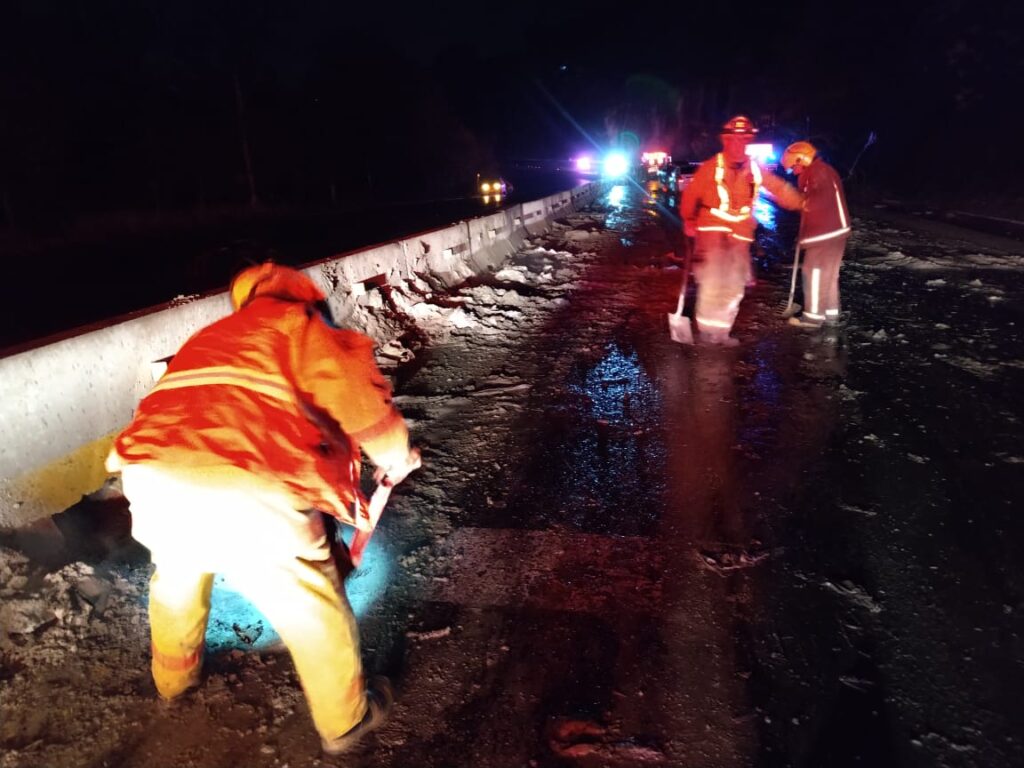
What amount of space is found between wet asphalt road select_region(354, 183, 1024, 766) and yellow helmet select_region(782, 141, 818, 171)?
88.9 inches

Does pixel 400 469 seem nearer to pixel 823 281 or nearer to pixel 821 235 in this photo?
pixel 823 281

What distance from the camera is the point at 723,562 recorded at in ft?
9.86

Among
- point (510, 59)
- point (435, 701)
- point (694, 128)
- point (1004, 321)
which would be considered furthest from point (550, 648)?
point (510, 59)

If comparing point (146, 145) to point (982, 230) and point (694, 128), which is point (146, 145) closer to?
point (982, 230)

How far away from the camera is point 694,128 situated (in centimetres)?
6088

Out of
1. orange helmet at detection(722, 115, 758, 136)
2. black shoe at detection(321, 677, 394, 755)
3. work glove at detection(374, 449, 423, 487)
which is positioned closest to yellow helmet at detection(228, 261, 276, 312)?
work glove at detection(374, 449, 423, 487)

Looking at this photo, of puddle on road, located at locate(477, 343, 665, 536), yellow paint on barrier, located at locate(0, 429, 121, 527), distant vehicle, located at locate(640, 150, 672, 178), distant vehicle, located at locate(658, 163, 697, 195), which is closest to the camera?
yellow paint on barrier, located at locate(0, 429, 121, 527)

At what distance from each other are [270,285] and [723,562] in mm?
2413

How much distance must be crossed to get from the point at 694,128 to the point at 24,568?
67.0m

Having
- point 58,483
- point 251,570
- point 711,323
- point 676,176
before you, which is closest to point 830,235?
point 711,323

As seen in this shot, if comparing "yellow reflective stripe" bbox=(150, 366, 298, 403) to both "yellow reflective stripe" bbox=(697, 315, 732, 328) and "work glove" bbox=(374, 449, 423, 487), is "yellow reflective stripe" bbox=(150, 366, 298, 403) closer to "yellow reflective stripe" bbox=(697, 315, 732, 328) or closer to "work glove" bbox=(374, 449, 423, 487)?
"work glove" bbox=(374, 449, 423, 487)

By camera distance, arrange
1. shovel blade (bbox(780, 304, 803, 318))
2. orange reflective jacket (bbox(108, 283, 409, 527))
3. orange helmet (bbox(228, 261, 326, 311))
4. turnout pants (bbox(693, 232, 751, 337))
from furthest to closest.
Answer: shovel blade (bbox(780, 304, 803, 318))
turnout pants (bbox(693, 232, 751, 337))
orange helmet (bbox(228, 261, 326, 311))
orange reflective jacket (bbox(108, 283, 409, 527))

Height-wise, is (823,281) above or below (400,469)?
below

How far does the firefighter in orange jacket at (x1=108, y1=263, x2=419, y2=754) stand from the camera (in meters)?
1.82
